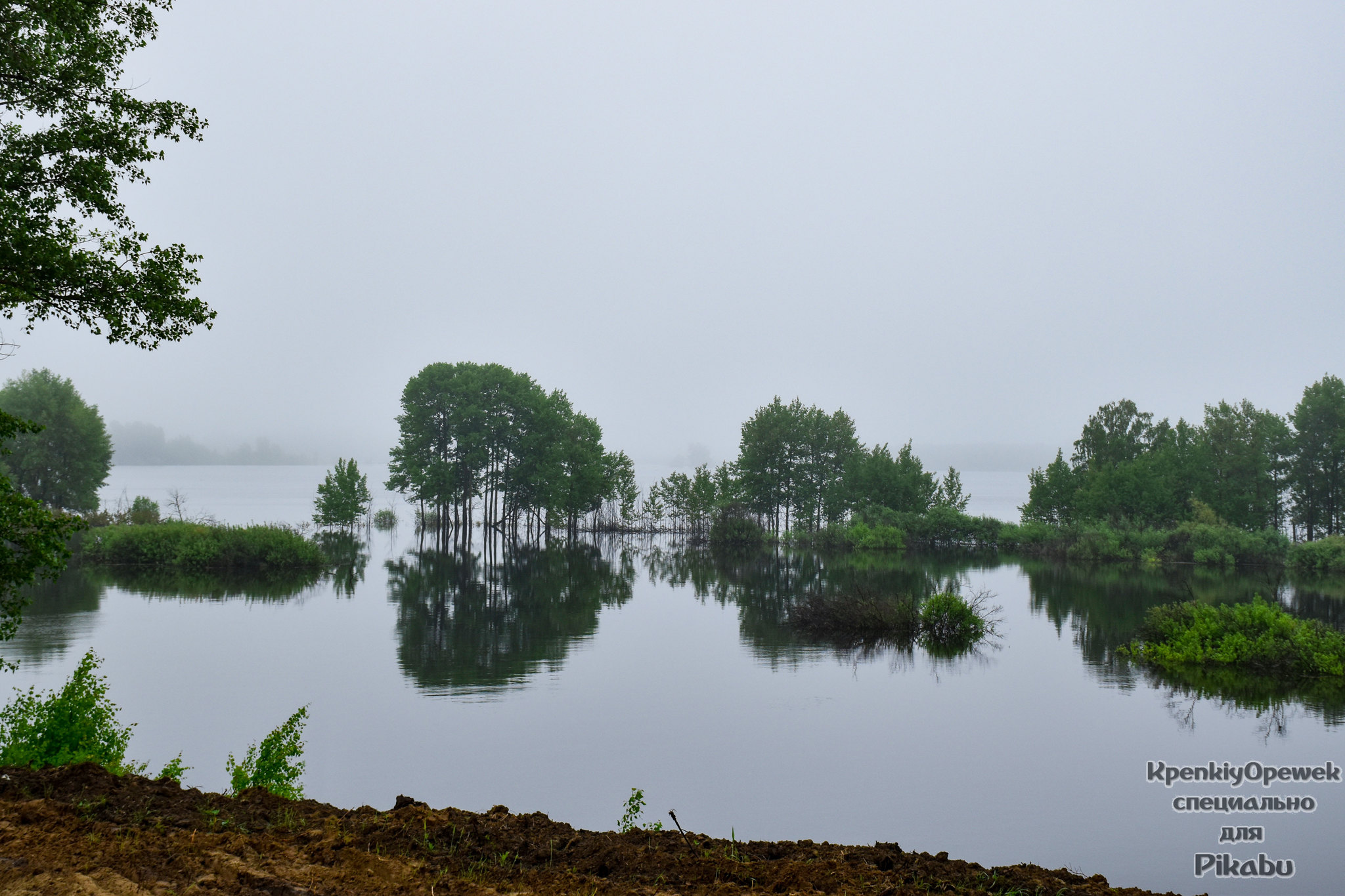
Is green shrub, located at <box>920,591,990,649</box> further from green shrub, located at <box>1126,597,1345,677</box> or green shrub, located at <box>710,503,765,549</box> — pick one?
green shrub, located at <box>710,503,765,549</box>

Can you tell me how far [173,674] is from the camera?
516 inches

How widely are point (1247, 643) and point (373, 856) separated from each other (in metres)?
→ 15.2

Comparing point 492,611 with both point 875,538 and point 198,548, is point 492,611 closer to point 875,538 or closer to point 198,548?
point 198,548

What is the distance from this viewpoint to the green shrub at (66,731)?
6785 mm

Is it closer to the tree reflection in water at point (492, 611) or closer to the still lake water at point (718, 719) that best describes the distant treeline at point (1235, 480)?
the still lake water at point (718, 719)

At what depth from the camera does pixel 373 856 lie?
15.8 ft

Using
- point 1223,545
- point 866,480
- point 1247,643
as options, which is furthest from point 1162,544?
point 1247,643

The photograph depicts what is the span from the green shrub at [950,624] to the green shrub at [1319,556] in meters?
25.8

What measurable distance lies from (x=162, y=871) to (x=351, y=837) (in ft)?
3.44

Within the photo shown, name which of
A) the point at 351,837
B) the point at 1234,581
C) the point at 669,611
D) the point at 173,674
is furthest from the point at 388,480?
the point at 351,837

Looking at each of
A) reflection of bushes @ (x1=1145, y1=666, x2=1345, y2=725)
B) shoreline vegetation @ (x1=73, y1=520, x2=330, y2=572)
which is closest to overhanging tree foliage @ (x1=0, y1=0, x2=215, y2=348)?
reflection of bushes @ (x1=1145, y1=666, x2=1345, y2=725)

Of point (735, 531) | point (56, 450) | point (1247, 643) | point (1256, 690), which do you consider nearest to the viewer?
point (1256, 690)

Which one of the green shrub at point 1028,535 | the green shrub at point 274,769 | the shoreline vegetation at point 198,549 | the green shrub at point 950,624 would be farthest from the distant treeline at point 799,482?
the green shrub at point 274,769

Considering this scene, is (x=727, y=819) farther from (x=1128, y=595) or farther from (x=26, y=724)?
(x=1128, y=595)
